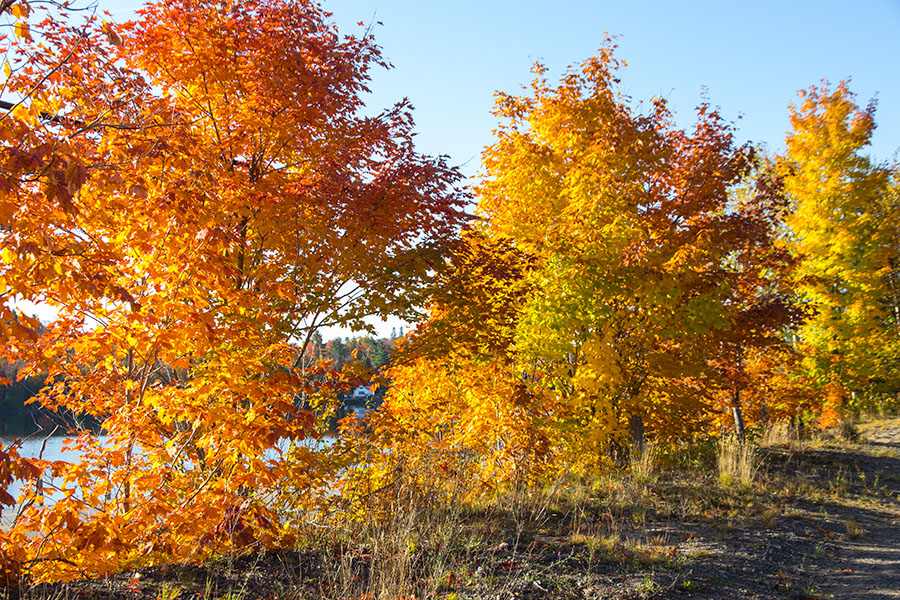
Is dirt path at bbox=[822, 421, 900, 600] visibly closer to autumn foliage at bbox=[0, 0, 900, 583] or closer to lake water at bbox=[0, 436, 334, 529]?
autumn foliage at bbox=[0, 0, 900, 583]

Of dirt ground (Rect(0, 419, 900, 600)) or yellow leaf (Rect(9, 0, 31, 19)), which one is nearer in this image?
yellow leaf (Rect(9, 0, 31, 19))

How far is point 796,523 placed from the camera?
23.3 ft

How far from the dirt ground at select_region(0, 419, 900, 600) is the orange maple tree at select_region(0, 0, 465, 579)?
0.38m

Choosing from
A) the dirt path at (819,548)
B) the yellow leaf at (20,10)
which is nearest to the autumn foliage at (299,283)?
the yellow leaf at (20,10)

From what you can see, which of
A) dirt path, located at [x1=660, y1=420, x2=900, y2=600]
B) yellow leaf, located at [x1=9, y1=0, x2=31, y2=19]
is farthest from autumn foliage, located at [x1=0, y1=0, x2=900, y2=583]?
dirt path, located at [x1=660, y1=420, x2=900, y2=600]

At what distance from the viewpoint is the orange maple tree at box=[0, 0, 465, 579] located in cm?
378

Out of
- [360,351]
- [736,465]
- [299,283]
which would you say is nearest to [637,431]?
[736,465]

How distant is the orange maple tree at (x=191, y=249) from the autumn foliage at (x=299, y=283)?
0.10ft

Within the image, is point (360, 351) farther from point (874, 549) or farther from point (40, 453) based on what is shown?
point (874, 549)

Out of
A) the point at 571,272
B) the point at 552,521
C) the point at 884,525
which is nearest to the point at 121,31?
the point at 571,272

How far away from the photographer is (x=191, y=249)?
4469 mm

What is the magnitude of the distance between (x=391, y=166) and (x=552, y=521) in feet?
15.0

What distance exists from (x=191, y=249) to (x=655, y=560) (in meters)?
4.93

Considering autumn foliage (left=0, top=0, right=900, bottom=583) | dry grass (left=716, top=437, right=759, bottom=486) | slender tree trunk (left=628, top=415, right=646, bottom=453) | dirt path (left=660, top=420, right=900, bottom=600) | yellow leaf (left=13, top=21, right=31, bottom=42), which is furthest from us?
slender tree trunk (left=628, top=415, right=646, bottom=453)
